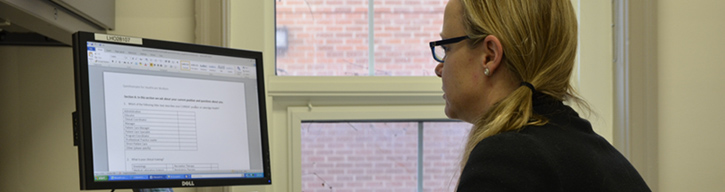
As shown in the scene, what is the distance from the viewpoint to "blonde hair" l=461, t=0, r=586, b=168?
949 mm

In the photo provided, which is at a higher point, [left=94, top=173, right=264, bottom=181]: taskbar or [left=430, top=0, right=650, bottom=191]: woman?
[left=430, top=0, right=650, bottom=191]: woman

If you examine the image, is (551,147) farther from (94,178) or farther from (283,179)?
(283,179)

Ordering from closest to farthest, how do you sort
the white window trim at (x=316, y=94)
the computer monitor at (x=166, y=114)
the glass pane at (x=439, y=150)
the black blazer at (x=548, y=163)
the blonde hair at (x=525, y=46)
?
the black blazer at (x=548, y=163) → the blonde hair at (x=525, y=46) → the computer monitor at (x=166, y=114) → the white window trim at (x=316, y=94) → the glass pane at (x=439, y=150)

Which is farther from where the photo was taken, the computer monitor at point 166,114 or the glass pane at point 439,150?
the glass pane at point 439,150

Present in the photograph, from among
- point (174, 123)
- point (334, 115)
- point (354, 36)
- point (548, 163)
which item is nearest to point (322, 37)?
point (354, 36)

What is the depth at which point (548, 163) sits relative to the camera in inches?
33.2

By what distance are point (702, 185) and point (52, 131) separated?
172 cm

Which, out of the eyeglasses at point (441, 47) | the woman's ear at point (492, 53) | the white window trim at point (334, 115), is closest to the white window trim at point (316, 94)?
the white window trim at point (334, 115)

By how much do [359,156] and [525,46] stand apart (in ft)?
3.31

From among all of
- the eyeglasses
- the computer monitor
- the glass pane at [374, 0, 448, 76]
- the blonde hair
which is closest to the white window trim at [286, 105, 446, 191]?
the glass pane at [374, 0, 448, 76]

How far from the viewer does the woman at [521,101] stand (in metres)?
0.84

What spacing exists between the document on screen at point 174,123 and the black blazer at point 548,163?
2.39 ft

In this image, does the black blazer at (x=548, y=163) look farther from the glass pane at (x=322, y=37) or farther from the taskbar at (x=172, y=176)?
the glass pane at (x=322, y=37)

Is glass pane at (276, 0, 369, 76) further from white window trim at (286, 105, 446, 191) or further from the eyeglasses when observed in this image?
the eyeglasses
